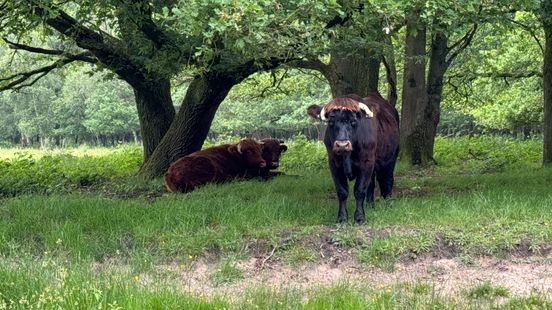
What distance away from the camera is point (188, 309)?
16.1 feet

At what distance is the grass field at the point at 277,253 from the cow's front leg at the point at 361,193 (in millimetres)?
151

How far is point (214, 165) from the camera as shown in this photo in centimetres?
1367

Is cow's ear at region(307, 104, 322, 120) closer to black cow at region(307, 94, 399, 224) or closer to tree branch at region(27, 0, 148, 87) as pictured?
black cow at region(307, 94, 399, 224)

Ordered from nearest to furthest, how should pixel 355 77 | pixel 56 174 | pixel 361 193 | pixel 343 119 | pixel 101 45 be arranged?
pixel 343 119 < pixel 361 193 < pixel 101 45 < pixel 355 77 < pixel 56 174

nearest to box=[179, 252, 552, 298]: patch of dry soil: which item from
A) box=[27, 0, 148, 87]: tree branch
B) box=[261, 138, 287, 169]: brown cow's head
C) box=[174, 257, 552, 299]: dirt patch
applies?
box=[174, 257, 552, 299]: dirt patch

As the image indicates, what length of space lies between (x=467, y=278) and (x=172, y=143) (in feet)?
31.3

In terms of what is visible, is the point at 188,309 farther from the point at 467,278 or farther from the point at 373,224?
the point at 373,224

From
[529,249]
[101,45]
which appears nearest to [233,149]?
[101,45]

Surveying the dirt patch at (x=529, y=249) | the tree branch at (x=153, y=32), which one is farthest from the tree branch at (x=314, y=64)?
the dirt patch at (x=529, y=249)

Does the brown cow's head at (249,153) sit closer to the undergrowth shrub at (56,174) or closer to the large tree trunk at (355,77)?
the large tree trunk at (355,77)

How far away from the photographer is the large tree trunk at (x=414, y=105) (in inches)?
661

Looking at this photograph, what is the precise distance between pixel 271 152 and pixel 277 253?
8134 millimetres

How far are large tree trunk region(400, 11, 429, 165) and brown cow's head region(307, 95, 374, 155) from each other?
8726 mm

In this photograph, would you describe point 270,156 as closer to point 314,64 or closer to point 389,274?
point 314,64
